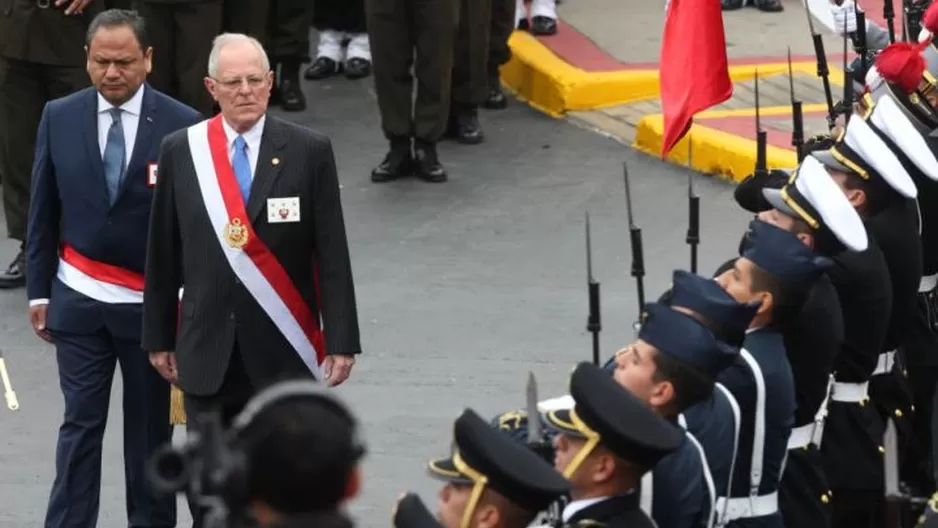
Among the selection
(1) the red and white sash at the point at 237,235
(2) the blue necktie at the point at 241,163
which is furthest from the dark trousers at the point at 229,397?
(2) the blue necktie at the point at 241,163

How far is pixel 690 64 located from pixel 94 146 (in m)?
2.44

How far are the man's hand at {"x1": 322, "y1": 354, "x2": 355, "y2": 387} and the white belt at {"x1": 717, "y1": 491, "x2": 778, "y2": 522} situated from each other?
5.61ft

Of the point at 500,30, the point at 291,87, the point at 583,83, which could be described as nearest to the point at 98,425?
the point at 291,87

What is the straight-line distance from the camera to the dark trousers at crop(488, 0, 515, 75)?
45.2ft

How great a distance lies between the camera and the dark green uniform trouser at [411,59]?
12.3 m

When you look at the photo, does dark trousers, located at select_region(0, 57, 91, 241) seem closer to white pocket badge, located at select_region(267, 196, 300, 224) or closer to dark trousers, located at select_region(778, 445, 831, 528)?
white pocket badge, located at select_region(267, 196, 300, 224)

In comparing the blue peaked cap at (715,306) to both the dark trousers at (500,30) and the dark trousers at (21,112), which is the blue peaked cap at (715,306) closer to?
the dark trousers at (21,112)

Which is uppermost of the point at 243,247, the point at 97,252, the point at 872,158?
the point at 872,158

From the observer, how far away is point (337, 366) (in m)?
7.50

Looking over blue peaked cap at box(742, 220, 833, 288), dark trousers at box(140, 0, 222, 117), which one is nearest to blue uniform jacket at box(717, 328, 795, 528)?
blue peaked cap at box(742, 220, 833, 288)

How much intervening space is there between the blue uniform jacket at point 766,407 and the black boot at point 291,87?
25.7 ft

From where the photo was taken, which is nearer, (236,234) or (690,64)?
(236,234)

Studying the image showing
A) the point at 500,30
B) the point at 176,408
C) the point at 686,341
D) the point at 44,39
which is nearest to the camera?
the point at 686,341

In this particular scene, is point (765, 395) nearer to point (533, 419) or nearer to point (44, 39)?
point (533, 419)
